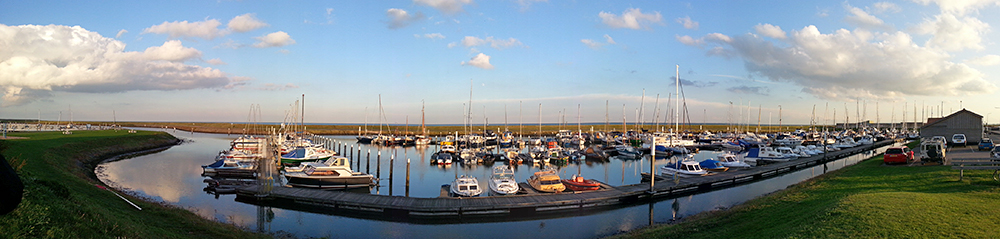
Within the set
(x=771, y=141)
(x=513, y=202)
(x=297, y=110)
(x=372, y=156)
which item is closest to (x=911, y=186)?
(x=513, y=202)

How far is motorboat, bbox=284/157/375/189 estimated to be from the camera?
3297 cm

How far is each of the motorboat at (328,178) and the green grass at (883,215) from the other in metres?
22.4

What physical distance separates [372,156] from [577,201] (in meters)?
44.5

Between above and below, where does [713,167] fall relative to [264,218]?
above

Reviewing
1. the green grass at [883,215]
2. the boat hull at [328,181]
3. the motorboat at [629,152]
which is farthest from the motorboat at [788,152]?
the boat hull at [328,181]

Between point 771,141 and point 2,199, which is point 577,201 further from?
point 771,141

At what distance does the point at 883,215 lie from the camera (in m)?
12.3

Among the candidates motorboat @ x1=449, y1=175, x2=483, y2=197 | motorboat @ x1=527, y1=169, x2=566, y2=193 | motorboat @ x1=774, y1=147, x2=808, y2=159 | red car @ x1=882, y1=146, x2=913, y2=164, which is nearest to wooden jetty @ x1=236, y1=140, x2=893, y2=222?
motorboat @ x1=449, y1=175, x2=483, y2=197

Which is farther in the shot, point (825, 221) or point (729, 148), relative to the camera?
point (729, 148)

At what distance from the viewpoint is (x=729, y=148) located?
7625cm

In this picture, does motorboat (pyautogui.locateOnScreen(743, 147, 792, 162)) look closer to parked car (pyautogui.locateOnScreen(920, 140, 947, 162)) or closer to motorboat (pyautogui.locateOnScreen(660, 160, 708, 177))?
motorboat (pyautogui.locateOnScreen(660, 160, 708, 177))

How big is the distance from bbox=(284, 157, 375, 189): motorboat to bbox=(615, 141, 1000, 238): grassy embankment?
22.3 m

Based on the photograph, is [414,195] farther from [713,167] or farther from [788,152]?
[788,152]

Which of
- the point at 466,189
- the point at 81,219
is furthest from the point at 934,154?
the point at 81,219
